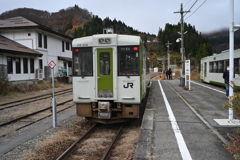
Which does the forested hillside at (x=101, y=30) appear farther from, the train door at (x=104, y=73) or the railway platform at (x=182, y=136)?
the train door at (x=104, y=73)

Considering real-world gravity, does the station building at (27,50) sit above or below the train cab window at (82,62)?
above

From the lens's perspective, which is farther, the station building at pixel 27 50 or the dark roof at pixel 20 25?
the dark roof at pixel 20 25

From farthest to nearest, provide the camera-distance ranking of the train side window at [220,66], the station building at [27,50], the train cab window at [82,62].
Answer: the station building at [27,50] < the train side window at [220,66] < the train cab window at [82,62]

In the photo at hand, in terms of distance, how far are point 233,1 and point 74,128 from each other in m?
6.74

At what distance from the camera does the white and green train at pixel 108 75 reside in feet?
24.0

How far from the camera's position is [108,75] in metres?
7.41

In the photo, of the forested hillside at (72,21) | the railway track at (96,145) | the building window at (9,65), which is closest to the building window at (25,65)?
the building window at (9,65)

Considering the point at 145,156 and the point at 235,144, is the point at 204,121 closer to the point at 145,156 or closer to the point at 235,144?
the point at 235,144

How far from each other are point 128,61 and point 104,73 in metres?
0.89

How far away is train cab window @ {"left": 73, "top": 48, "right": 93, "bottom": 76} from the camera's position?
7.50m

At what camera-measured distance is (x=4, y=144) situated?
20.7 ft

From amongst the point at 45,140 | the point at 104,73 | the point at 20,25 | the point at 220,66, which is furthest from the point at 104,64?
the point at 20,25

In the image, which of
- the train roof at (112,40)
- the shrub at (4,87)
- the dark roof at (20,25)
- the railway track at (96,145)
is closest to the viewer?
the railway track at (96,145)

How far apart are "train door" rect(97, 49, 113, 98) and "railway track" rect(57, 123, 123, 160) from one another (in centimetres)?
124
